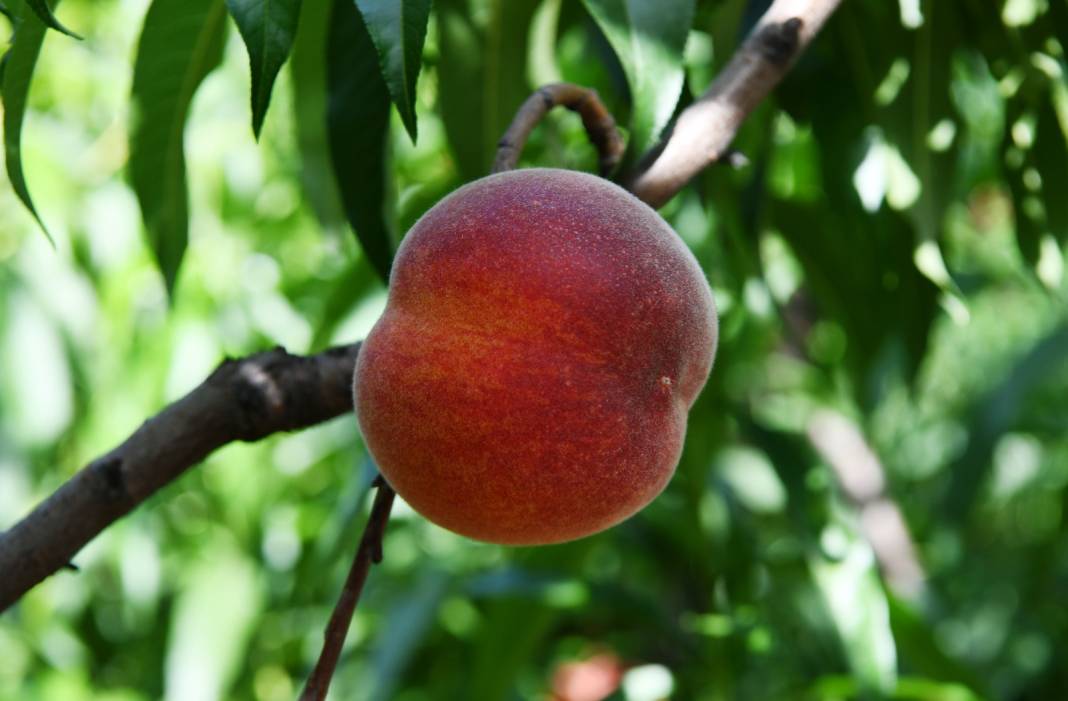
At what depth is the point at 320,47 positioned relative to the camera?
1.11m

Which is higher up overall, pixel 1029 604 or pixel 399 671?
pixel 399 671

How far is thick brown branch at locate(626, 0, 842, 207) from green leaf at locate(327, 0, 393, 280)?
236 millimetres

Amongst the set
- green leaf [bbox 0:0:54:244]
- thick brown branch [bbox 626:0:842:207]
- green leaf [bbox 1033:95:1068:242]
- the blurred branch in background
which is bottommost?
the blurred branch in background

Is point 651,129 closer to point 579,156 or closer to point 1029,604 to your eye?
point 579,156

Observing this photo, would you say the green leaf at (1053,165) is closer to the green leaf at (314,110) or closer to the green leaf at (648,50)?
the green leaf at (648,50)

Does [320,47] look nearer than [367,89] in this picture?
A: No

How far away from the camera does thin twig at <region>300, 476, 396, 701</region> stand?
1.95ft

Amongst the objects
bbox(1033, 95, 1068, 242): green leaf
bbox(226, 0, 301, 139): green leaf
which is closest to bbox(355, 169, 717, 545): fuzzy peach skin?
bbox(226, 0, 301, 139): green leaf

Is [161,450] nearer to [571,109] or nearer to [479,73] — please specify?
[571,109]

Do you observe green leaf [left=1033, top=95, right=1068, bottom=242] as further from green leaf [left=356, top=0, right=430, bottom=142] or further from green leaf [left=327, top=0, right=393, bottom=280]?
green leaf [left=356, top=0, right=430, bottom=142]

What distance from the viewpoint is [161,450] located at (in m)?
0.71

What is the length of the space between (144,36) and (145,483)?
1.16ft

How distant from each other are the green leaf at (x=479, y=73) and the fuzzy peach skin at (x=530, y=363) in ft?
1.44

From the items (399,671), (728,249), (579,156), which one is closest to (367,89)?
(728,249)
